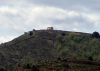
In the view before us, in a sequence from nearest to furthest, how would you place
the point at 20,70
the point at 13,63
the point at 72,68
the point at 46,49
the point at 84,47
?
the point at 72,68
the point at 20,70
the point at 13,63
the point at 84,47
the point at 46,49

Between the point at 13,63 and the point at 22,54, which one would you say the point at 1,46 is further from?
the point at 13,63

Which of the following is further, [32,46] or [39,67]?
[32,46]

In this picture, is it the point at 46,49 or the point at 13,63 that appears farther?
the point at 46,49

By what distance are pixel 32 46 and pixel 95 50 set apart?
41.5 metres

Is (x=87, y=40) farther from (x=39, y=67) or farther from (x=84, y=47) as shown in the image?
(x=39, y=67)

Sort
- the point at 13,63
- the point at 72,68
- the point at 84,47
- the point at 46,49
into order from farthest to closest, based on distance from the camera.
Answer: the point at 46,49
the point at 84,47
the point at 13,63
the point at 72,68


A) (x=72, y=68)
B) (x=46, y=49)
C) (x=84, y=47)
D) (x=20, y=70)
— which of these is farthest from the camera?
(x=46, y=49)

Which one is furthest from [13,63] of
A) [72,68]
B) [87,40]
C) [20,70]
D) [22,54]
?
[72,68]

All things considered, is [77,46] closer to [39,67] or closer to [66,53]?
[66,53]

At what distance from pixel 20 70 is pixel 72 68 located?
1586cm

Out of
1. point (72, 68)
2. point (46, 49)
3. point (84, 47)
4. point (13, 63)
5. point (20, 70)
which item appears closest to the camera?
point (72, 68)

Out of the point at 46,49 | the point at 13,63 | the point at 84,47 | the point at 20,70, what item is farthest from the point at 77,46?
the point at 20,70

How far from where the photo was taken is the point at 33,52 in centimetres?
18975

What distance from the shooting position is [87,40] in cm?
19638
